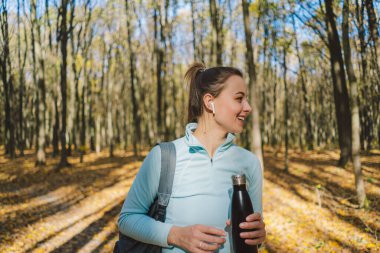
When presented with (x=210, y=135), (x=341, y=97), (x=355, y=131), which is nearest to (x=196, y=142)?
(x=210, y=135)

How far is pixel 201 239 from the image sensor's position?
1.40 metres

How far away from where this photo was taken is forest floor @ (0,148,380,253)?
765 centimetres

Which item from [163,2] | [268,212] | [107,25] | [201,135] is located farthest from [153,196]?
[107,25]

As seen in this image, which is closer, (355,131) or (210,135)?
(210,135)

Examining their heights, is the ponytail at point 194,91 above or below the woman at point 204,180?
above

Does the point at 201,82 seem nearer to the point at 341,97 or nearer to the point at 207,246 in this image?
the point at 207,246

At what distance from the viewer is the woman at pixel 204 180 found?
1470 millimetres

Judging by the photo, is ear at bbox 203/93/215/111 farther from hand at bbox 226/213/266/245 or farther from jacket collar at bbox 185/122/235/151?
hand at bbox 226/213/266/245

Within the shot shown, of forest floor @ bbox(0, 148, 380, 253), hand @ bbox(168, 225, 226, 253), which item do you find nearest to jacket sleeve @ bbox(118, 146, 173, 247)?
hand @ bbox(168, 225, 226, 253)

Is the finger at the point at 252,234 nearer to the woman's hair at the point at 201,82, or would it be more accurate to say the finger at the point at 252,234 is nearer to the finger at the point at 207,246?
the finger at the point at 207,246

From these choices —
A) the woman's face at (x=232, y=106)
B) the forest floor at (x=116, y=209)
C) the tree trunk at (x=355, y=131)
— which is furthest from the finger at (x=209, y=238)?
the tree trunk at (x=355, y=131)

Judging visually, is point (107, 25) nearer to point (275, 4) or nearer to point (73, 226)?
point (275, 4)

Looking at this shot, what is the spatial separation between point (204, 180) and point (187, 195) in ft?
0.36

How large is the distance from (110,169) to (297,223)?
11.1 metres
